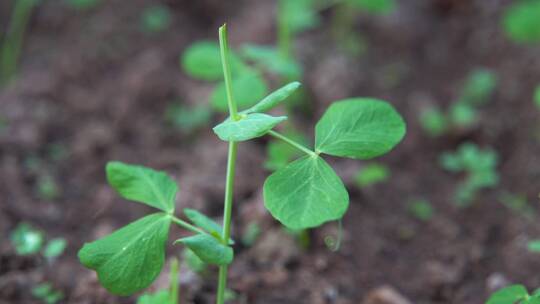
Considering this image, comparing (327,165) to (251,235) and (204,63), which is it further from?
(204,63)

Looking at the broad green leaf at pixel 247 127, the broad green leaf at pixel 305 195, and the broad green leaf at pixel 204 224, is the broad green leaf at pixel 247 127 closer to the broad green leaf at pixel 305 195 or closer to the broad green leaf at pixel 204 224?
the broad green leaf at pixel 305 195

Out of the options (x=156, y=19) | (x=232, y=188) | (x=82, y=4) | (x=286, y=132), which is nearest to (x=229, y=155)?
(x=232, y=188)

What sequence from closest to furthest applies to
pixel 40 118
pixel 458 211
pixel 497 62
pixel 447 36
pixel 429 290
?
pixel 429 290
pixel 458 211
pixel 40 118
pixel 497 62
pixel 447 36

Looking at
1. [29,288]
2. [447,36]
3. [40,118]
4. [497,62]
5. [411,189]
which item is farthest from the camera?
[447,36]

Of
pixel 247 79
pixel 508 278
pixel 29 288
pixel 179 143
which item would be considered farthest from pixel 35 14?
pixel 508 278

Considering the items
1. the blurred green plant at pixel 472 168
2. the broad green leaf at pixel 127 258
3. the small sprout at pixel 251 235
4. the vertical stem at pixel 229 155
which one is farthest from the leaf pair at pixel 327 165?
the blurred green plant at pixel 472 168

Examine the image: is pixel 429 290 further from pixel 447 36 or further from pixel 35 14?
pixel 35 14

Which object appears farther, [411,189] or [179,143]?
[179,143]
